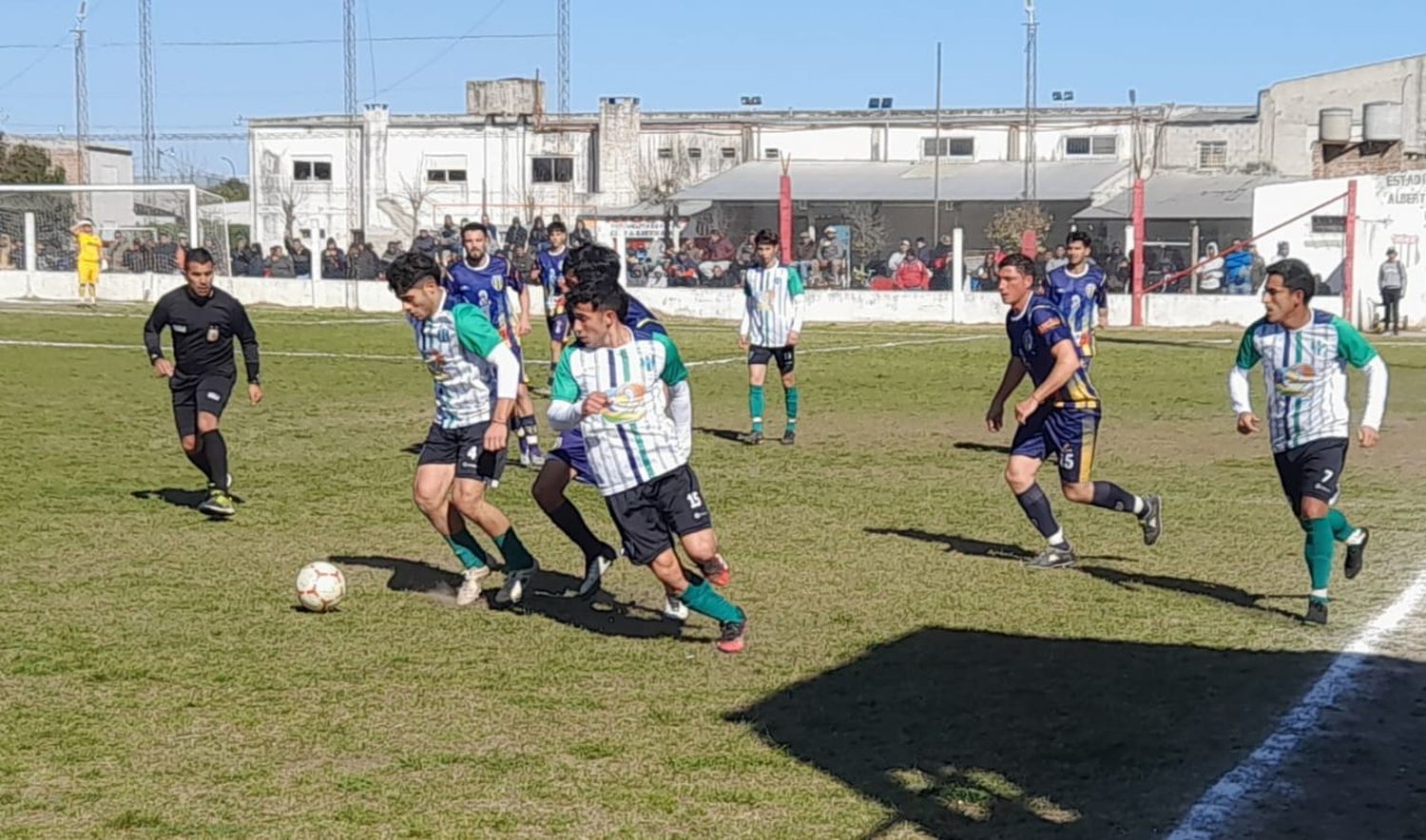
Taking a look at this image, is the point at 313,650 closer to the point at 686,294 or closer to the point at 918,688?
the point at 918,688

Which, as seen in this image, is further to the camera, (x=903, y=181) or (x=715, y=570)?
(x=903, y=181)

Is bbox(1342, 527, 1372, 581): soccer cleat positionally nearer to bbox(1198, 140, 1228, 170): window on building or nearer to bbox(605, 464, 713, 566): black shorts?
bbox(605, 464, 713, 566): black shorts

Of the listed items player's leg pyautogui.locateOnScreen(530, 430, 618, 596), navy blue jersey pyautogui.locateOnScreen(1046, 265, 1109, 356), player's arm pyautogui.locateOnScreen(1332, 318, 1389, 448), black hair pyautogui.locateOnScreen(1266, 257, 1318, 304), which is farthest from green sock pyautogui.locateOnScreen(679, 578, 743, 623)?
navy blue jersey pyautogui.locateOnScreen(1046, 265, 1109, 356)

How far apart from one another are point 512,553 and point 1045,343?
3195 mm

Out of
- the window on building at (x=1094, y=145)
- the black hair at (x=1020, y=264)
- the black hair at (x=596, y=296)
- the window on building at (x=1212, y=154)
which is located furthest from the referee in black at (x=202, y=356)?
the window on building at (x=1094, y=145)

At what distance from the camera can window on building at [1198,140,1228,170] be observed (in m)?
53.8

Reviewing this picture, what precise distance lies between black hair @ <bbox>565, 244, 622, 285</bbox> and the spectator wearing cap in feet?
Answer: 87.1

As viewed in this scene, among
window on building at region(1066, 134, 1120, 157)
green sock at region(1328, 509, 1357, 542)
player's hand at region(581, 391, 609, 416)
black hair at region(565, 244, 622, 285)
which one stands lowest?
green sock at region(1328, 509, 1357, 542)

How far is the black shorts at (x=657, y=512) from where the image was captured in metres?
7.48

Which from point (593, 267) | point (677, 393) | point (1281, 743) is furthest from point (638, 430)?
point (1281, 743)

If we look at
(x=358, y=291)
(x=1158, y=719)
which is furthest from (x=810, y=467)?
(x=358, y=291)

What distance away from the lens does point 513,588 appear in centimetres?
866

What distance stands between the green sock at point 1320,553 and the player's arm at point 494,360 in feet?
12.8

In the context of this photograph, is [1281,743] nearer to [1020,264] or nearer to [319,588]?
[1020,264]
